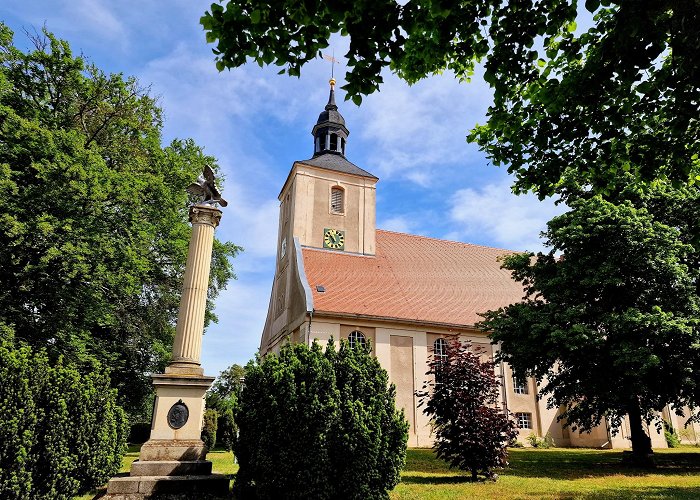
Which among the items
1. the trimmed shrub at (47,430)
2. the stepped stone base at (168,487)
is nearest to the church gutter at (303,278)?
the trimmed shrub at (47,430)

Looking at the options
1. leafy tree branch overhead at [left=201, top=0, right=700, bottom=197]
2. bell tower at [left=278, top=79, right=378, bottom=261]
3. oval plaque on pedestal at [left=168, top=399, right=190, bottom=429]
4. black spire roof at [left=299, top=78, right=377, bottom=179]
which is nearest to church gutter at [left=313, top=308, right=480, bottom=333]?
bell tower at [left=278, top=79, right=378, bottom=261]

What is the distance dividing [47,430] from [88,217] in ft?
35.3

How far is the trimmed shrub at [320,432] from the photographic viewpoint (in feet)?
25.6

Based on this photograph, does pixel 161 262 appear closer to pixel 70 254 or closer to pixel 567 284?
pixel 70 254

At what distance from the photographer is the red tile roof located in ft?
84.0

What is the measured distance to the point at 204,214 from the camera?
40.8 feet

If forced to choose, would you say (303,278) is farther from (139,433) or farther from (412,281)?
(139,433)

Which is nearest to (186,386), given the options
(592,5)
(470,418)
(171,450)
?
(171,450)

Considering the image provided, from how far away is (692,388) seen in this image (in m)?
14.2

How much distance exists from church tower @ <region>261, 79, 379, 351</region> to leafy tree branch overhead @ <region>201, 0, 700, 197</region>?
67.6ft

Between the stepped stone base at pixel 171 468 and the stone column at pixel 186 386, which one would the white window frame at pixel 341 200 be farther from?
the stepped stone base at pixel 171 468

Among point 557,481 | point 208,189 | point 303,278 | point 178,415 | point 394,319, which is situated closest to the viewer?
point 178,415

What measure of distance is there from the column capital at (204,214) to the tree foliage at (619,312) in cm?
994

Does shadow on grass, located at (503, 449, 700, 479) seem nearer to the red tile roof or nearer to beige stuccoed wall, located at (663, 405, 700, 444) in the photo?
the red tile roof
